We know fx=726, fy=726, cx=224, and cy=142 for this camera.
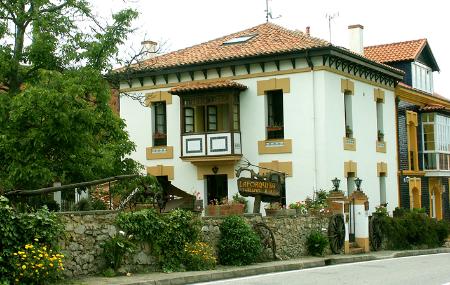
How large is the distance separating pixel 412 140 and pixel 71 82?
24.0 m

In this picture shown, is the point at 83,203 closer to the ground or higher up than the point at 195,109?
closer to the ground

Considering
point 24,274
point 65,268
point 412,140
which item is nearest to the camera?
point 24,274

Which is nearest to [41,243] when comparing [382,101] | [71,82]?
[71,82]

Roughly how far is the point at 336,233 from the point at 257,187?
13.2ft

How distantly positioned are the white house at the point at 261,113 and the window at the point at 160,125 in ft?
0.15

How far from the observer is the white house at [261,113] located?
28094mm

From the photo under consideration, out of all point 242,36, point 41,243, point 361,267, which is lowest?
point 361,267

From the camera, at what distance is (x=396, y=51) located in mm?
38438

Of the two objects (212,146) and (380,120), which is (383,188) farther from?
(212,146)

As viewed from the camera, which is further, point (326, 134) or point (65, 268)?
point (326, 134)

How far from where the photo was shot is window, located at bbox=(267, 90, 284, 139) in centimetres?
2902

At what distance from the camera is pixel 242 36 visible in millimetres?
32469

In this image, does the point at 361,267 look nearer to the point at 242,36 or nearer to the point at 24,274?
the point at 24,274

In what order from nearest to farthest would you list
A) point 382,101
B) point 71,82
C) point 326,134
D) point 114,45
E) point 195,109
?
point 71,82
point 114,45
point 326,134
point 195,109
point 382,101
